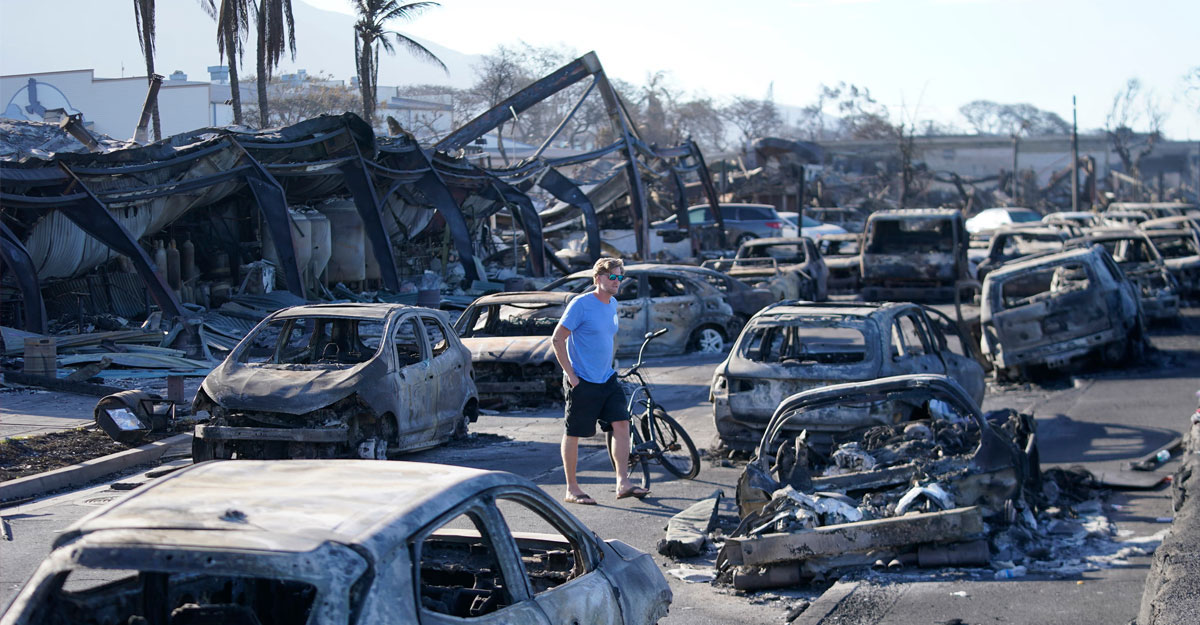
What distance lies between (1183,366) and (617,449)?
10405 millimetres

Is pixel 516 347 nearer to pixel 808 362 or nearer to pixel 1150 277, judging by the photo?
pixel 808 362

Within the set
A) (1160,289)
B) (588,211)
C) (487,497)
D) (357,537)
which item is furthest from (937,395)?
(588,211)

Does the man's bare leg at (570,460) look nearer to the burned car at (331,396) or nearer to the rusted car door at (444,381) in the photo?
the burned car at (331,396)

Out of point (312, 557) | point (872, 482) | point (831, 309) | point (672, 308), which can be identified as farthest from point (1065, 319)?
point (312, 557)

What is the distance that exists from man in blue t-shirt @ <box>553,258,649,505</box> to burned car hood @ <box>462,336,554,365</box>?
459 centimetres

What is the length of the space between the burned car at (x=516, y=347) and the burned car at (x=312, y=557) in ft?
28.6

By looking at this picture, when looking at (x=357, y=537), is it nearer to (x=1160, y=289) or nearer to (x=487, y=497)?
(x=487, y=497)

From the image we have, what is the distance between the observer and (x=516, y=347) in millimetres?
13969

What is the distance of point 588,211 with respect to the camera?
95.1 ft

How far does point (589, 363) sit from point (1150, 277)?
47.1 feet

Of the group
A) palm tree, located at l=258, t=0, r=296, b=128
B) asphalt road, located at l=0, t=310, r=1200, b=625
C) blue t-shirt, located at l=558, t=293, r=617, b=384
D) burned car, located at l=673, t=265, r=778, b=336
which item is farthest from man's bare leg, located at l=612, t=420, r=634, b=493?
palm tree, located at l=258, t=0, r=296, b=128

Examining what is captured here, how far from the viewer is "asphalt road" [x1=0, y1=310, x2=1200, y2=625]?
21.4 ft

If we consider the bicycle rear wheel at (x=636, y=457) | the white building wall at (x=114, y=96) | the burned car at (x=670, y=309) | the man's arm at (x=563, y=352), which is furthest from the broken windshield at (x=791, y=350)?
the white building wall at (x=114, y=96)

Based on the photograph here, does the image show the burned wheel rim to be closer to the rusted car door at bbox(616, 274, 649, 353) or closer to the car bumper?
the rusted car door at bbox(616, 274, 649, 353)
